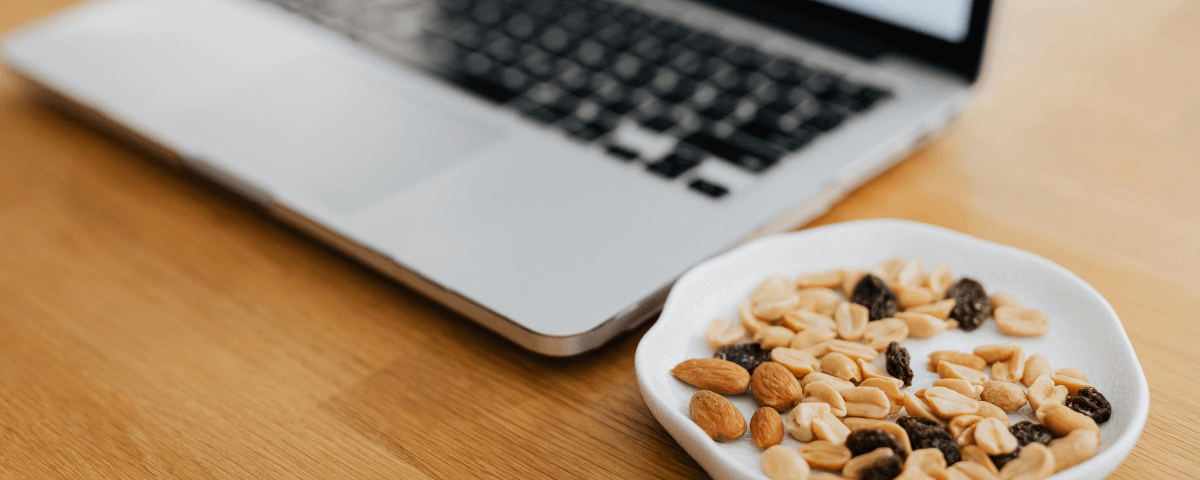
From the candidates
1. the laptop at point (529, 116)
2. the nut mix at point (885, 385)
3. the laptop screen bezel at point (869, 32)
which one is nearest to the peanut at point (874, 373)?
the nut mix at point (885, 385)

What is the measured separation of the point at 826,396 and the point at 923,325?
0.07 meters

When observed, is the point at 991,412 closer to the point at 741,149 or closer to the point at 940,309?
the point at 940,309

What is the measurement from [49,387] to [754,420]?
0.34 metres

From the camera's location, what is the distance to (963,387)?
0.36 meters

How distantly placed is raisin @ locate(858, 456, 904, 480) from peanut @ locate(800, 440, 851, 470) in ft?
0.03

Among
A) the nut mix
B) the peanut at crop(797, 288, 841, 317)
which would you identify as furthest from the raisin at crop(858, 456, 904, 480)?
the peanut at crop(797, 288, 841, 317)

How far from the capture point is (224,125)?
60 cm

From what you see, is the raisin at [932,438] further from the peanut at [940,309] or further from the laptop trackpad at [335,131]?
the laptop trackpad at [335,131]

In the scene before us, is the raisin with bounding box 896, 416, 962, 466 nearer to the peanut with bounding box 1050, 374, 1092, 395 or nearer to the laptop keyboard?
A: the peanut with bounding box 1050, 374, 1092, 395

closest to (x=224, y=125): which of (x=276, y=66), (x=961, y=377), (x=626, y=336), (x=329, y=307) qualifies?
(x=276, y=66)

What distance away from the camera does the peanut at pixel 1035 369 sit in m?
0.36

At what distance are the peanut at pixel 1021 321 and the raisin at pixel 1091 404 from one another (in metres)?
0.04

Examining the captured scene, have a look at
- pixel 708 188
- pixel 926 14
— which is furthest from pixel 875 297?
pixel 926 14

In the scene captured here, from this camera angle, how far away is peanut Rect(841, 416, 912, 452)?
334 millimetres
